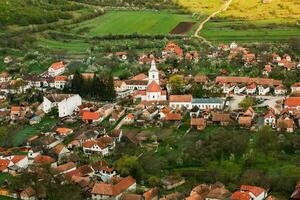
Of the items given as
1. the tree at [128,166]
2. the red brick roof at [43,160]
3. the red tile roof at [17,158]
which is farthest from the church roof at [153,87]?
the red tile roof at [17,158]

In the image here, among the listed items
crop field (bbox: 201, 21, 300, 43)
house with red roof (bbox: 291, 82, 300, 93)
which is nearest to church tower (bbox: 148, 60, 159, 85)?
house with red roof (bbox: 291, 82, 300, 93)

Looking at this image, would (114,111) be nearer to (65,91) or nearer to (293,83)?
(65,91)

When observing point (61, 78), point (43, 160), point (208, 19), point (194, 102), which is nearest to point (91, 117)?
point (194, 102)

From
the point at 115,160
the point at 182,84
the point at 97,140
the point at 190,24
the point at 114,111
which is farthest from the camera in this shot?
the point at 190,24

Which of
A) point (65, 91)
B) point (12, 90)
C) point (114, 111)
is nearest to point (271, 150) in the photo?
point (114, 111)

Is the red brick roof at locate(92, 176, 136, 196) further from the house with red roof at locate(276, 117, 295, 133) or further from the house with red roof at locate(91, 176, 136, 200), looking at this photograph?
the house with red roof at locate(276, 117, 295, 133)

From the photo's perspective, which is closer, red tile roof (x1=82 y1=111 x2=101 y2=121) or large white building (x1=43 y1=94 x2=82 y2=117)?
red tile roof (x1=82 y1=111 x2=101 y2=121)

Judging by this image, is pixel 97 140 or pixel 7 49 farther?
pixel 7 49
